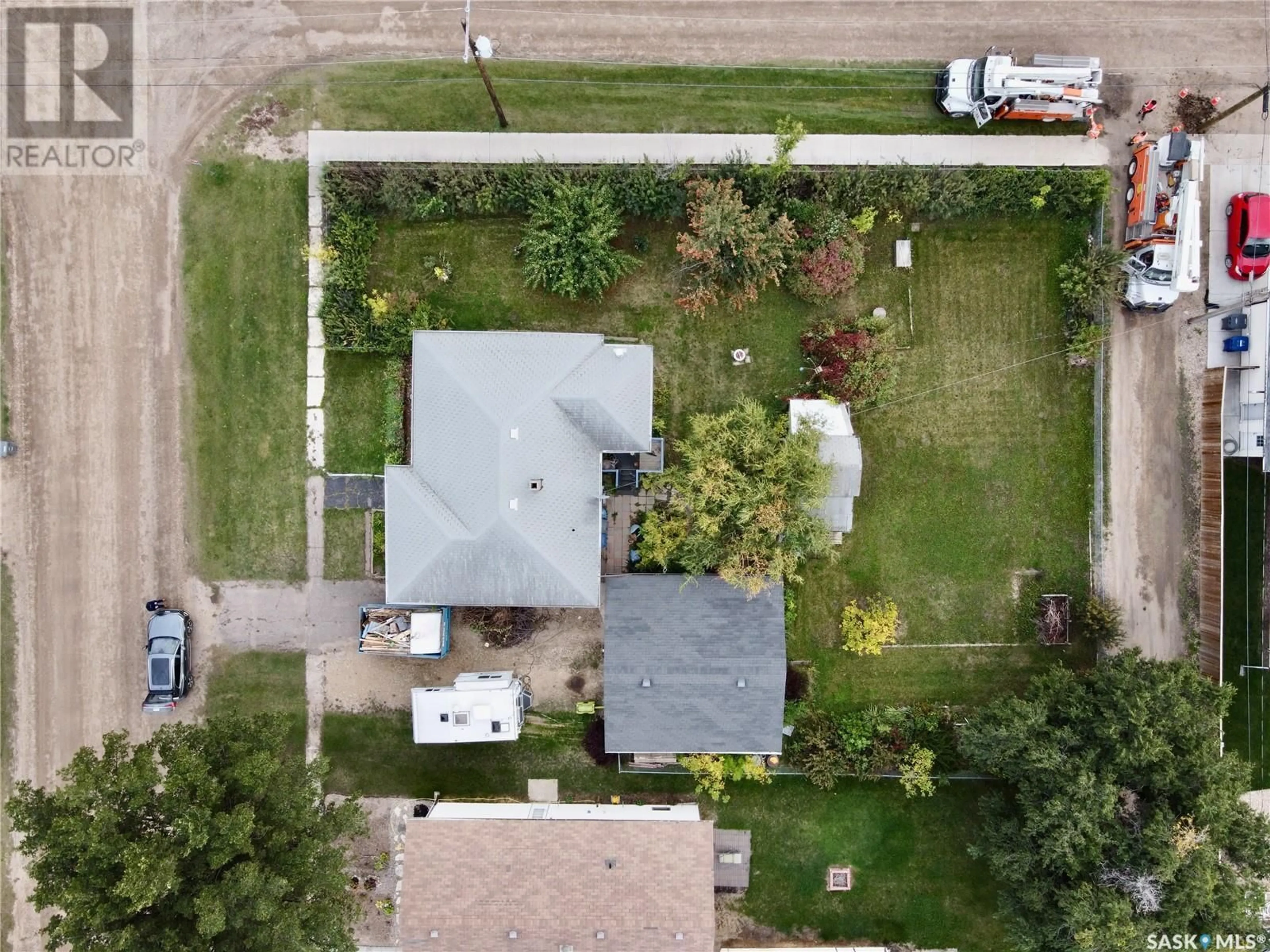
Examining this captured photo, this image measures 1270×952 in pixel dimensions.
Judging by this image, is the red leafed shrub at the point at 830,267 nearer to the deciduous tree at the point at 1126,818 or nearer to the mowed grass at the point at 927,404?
the mowed grass at the point at 927,404

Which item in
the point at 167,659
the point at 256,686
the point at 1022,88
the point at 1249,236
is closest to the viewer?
the point at 1022,88

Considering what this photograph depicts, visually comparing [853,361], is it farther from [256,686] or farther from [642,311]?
[256,686]

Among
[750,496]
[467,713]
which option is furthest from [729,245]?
[467,713]

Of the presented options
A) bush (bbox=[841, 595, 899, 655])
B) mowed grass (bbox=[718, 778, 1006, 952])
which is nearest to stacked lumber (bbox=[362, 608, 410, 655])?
mowed grass (bbox=[718, 778, 1006, 952])

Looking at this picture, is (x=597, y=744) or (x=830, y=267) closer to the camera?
(x=830, y=267)

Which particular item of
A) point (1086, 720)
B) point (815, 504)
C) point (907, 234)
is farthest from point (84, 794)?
point (907, 234)

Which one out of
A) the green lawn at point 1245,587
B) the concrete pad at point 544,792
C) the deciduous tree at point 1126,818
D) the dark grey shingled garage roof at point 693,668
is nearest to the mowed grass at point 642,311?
the dark grey shingled garage roof at point 693,668
